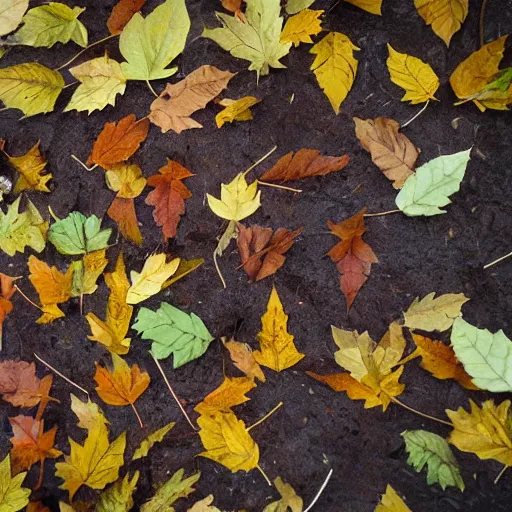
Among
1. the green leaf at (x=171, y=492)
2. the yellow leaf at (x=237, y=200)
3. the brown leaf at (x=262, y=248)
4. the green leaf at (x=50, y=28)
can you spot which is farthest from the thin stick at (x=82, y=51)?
the green leaf at (x=171, y=492)

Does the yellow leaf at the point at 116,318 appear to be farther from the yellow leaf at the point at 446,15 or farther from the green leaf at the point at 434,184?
the yellow leaf at the point at 446,15

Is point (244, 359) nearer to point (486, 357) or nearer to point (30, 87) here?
point (486, 357)

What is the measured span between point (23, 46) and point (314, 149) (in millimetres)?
820

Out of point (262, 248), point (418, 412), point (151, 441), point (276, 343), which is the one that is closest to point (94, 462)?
point (151, 441)

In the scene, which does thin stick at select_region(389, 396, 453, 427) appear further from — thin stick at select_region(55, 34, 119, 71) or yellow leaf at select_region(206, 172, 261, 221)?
thin stick at select_region(55, 34, 119, 71)

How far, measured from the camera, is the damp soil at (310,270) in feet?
4.14

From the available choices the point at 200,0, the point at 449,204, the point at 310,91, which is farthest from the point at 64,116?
the point at 449,204

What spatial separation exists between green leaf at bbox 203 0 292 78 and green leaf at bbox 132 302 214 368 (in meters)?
0.60

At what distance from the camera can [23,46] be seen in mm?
1538

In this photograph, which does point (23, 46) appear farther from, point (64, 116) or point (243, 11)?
point (243, 11)

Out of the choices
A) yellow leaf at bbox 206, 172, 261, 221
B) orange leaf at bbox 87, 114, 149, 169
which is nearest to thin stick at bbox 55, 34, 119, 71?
orange leaf at bbox 87, 114, 149, 169

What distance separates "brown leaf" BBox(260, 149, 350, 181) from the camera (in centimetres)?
135

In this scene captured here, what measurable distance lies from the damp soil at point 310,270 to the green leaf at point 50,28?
0.06 m

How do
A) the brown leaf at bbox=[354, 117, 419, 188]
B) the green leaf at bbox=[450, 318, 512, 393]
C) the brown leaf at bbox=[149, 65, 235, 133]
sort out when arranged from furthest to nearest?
1. the brown leaf at bbox=[149, 65, 235, 133]
2. the brown leaf at bbox=[354, 117, 419, 188]
3. the green leaf at bbox=[450, 318, 512, 393]
